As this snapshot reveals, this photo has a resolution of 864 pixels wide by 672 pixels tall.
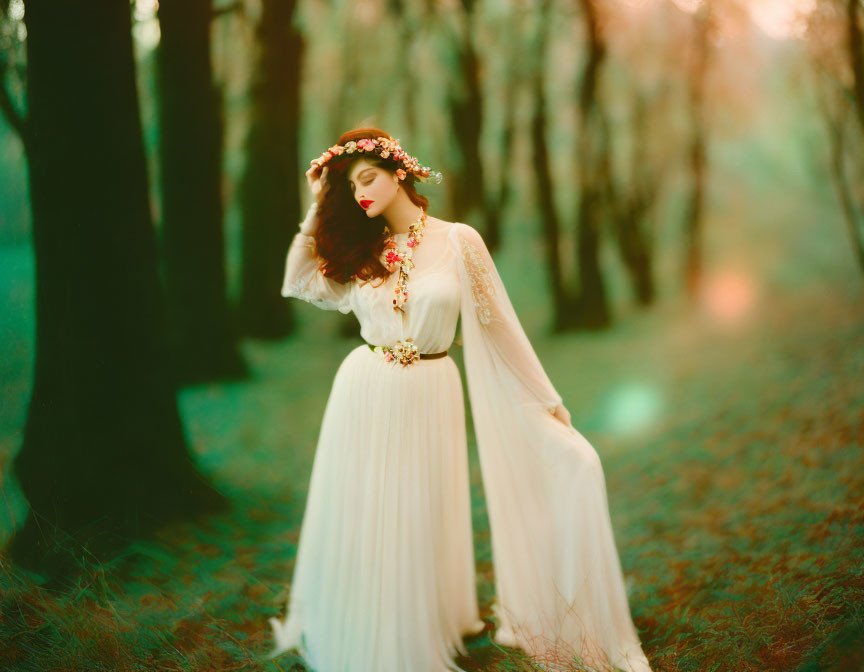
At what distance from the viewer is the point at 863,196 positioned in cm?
311

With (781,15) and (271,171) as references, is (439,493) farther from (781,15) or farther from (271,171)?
(781,15)

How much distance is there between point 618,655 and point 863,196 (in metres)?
2.87

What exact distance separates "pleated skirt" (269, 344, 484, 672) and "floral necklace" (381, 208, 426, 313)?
0.24m

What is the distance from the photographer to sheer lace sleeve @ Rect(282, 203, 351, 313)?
1906 mm

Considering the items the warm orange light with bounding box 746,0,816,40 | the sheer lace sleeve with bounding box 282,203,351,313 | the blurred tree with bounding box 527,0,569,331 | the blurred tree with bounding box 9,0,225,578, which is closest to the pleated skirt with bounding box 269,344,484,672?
the sheer lace sleeve with bounding box 282,203,351,313

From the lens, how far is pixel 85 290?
2375 mm

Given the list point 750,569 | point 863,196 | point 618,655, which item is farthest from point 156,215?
point 863,196

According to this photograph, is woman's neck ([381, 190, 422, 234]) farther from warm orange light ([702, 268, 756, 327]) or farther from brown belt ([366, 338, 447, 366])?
warm orange light ([702, 268, 756, 327])

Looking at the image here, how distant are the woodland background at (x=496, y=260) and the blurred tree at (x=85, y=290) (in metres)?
0.01

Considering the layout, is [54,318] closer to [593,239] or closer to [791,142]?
[593,239]

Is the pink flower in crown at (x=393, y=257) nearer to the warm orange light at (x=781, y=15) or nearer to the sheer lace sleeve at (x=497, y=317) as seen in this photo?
the sheer lace sleeve at (x=497, y=317)

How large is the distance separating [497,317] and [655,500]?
5.91 feet

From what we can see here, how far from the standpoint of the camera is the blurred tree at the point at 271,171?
2.81m

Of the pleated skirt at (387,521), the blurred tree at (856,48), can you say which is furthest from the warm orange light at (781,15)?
the pleated skirt at (387,521)
